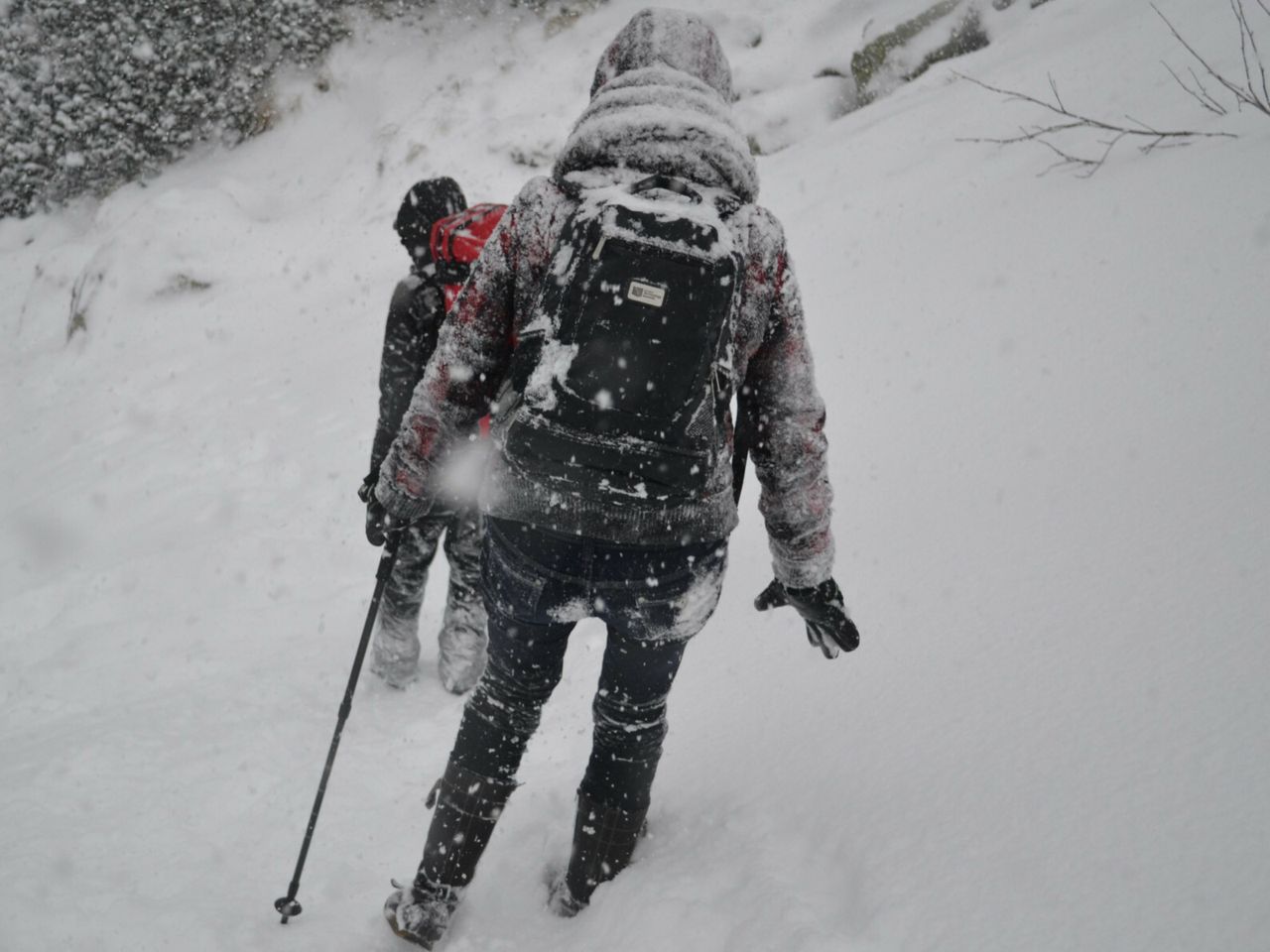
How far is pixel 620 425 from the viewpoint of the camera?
143cm

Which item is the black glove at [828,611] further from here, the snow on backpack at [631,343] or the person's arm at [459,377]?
the person's arm at [459,377]

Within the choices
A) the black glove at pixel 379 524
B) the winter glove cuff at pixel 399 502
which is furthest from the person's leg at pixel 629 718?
the black glove at pixel 379 524

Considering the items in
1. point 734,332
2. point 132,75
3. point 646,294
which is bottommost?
point 132,75

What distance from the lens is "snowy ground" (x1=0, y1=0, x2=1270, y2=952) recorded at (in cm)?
161

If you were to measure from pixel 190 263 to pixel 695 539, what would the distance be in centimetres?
1120

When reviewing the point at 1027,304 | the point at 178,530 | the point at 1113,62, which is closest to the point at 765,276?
the point at 1027,304

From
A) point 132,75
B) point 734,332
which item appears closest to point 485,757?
point 734,332

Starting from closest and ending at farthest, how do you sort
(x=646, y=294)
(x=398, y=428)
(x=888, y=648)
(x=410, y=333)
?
(x=646, y=294)
(x=888, y=648)
(x=410, y=333)
(x=398, y=428)

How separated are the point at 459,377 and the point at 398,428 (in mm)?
1345

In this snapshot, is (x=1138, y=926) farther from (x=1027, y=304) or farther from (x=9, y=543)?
(x=9, y=543)

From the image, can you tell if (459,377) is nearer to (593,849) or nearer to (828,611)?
(828,611)

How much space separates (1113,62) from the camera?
5.60 meters

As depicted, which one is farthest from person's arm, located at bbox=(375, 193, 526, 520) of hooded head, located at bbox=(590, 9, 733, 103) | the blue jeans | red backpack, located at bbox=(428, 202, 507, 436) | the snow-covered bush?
the snow-covered bush

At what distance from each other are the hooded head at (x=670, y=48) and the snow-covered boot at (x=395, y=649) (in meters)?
2.35
